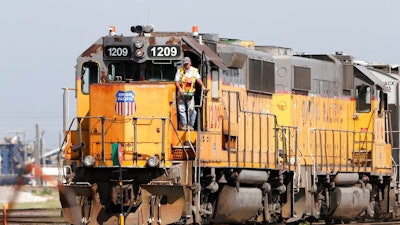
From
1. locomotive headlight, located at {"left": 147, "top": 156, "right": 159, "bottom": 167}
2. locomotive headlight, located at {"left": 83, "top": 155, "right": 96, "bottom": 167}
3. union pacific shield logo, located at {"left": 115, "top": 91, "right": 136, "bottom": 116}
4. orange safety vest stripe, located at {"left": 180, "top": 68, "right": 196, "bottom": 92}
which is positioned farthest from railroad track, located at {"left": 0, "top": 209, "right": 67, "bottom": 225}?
orange safety vest stripe, located at {"left": 180, "top": 68, "right": 196, "bottom": 92}

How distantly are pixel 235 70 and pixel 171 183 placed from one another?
127 inches

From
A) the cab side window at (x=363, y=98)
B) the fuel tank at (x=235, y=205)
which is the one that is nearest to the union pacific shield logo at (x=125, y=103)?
the fuel tank at (x=235, y=205)

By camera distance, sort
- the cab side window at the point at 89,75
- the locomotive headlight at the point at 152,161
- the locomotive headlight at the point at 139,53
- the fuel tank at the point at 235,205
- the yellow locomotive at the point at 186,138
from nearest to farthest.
A: the locomotive headlight at the point at 152,161 < the yellow locomotive at the point at 186,138 < the locomotive headlight at the point at 139,53 < the cab side window at the point at 89,75 < the fuel tank at the point at 235,205

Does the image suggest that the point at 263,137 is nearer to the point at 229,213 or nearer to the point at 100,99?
the point at 229,213

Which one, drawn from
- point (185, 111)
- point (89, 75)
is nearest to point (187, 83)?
point (185, 111)

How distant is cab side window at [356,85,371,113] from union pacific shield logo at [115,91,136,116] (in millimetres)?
8824

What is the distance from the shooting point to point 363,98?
918 inches

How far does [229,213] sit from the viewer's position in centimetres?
1717

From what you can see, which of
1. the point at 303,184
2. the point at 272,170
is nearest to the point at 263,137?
the point at 272,170

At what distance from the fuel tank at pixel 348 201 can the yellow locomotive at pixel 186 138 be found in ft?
2.86

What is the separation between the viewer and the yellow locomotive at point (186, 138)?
15.7m

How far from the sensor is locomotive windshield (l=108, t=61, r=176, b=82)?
1617 centimetres

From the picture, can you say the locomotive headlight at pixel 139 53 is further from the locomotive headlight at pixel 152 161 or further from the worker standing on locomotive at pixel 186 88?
the locomotive headlight at pixel 152 161

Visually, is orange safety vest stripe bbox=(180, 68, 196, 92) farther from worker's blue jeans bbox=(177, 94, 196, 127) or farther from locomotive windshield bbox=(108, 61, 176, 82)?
locomotive windshield bbox=(108, 61, 176, 82)
